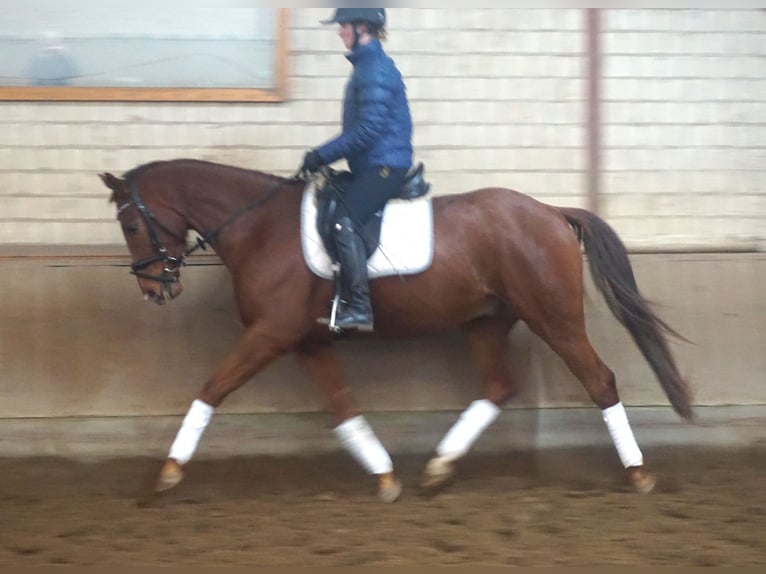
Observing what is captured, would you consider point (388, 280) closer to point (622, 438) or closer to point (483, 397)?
point (483, 397)

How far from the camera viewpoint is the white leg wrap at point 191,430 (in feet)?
16.6

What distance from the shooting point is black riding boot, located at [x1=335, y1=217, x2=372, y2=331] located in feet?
16.5

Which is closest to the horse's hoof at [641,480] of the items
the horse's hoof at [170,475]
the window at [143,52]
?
the horse's hoof at [170,475]

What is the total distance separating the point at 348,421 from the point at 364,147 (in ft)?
5.25

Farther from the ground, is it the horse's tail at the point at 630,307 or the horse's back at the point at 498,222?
the horse's back at the point at 498,222

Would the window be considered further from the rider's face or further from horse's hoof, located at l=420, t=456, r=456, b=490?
horse's hoof, located at l=420, t=456, r=456, b=490

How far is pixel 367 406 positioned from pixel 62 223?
99.5 inches

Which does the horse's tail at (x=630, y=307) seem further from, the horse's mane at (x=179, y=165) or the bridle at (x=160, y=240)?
the bridle at (x=160, y=240)

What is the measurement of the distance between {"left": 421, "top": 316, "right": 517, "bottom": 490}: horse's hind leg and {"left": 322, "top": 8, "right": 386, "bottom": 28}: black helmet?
1904mm

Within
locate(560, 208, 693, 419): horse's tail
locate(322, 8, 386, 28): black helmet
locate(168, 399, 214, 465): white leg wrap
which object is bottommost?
locate(168, 399, 214, 465): white leg wrap

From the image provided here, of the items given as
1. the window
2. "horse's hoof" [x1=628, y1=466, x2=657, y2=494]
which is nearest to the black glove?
the window

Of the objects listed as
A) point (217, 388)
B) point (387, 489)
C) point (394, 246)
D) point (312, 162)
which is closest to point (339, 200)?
point (312, 162)

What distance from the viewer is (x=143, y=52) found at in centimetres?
650

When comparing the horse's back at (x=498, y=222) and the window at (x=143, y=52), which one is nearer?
the horse's back at (x=498, y=222)
